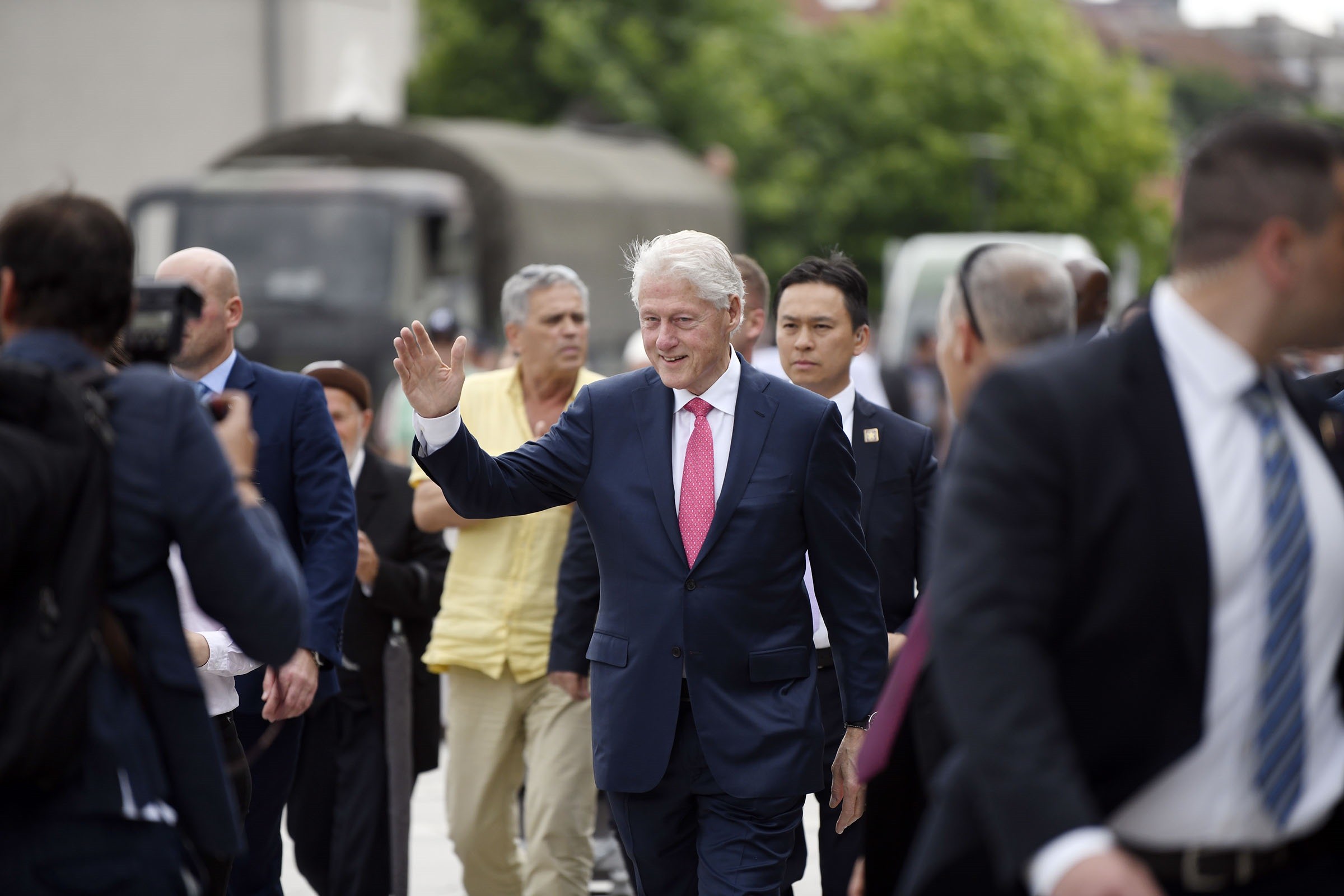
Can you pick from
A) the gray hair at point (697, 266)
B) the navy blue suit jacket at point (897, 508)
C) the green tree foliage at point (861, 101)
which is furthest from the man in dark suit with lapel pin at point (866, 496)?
the green tree foliage at point (861, 101)

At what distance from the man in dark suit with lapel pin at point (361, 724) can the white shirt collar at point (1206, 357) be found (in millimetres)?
3858

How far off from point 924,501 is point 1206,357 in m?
2.89

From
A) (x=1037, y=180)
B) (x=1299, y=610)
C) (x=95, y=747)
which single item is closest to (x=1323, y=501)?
(x=1299, y=610)

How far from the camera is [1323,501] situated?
103 inches

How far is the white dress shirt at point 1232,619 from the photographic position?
2521 mm

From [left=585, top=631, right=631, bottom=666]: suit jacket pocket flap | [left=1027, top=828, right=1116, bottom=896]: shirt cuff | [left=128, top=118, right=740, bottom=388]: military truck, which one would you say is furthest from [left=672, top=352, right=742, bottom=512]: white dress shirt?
[left=128, top=118, right=740, bottom=388]: military truck

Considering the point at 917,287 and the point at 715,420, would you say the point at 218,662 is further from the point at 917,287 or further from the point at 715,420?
the point at 917,287

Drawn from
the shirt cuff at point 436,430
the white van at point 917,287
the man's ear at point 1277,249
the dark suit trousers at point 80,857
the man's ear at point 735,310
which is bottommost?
the white van at point 917,287

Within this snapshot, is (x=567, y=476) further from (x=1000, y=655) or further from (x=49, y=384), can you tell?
(x=1000, y=655)

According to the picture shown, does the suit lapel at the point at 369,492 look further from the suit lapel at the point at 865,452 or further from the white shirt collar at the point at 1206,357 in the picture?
the white shirt collar at the point at 1206,357

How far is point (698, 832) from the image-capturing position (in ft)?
14.7

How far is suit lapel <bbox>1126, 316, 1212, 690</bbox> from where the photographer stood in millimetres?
→ 2479

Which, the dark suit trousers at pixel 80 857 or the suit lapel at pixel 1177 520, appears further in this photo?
the dark suit trousers at pixel 80 857

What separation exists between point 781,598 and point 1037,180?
4914 centimetres
